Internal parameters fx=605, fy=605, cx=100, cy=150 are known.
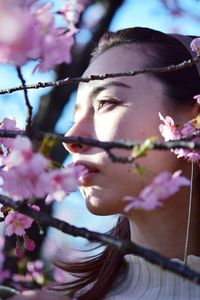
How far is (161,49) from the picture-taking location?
62.1 inches

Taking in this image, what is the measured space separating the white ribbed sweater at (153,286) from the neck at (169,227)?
45 mm

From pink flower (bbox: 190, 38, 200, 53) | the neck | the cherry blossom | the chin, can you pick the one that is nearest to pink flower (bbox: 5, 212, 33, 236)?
the chin

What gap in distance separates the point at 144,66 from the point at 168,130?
25 cm

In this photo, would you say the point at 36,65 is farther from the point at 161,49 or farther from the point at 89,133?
the point at 161,49

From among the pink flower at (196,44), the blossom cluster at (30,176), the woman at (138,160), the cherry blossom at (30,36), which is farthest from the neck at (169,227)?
the cherry blossom at (30,36)

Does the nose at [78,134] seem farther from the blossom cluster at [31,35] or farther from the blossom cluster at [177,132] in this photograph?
the blossom cluster at [31,35]

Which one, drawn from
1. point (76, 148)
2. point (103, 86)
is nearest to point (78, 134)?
point (76, 148)

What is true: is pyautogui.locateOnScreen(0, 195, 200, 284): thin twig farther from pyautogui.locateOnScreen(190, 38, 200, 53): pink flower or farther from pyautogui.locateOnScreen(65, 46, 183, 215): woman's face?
pyautogui.locateOnScreen(190, 38, 200, 53): pink flower

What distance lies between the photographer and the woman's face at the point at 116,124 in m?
1.36

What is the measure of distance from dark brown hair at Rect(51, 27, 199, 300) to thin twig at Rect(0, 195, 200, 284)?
0.67m

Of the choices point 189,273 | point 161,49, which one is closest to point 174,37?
point 161,49

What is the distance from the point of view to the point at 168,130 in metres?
1.33

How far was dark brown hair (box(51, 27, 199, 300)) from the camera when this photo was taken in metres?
1.53

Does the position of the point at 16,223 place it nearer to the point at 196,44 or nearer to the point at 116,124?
the point at 116,124
